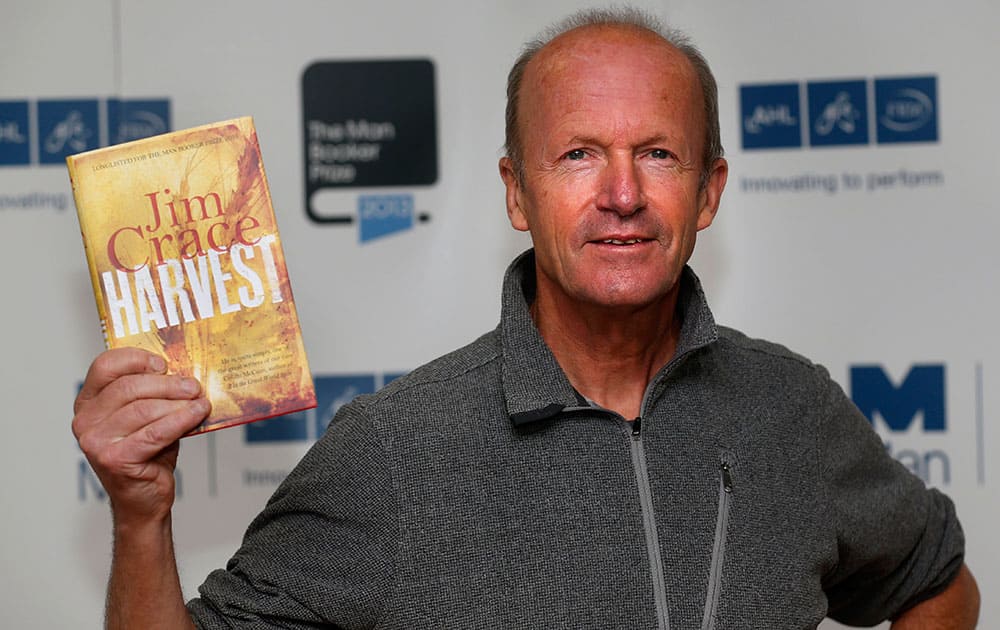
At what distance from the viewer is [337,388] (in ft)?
7.14

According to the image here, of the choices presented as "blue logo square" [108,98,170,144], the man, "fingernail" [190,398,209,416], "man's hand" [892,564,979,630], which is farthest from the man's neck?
"blue logo square" [108,98,170,144]

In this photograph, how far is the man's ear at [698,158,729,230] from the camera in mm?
1431

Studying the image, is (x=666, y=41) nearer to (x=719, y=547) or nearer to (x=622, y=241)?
(x=622, y=241)

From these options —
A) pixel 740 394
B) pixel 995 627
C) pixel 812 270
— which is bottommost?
pixel 995 627

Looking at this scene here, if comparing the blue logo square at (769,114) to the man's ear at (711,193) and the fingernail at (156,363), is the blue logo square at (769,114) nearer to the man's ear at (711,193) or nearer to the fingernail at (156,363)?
the man's ear at (711,193)

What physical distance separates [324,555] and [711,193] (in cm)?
67

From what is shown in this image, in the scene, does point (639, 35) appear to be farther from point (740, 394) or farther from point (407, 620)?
point (407, 620)

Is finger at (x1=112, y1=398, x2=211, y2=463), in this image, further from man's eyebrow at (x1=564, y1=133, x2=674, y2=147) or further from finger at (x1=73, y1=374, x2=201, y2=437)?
man's eyebrow at (x1=564, y1=133, x2=674, y2=147)

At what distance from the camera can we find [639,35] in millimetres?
1362

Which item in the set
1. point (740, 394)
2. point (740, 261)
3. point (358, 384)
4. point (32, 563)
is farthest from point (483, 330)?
point (32, 563)

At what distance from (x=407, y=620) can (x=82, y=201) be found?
581 mm

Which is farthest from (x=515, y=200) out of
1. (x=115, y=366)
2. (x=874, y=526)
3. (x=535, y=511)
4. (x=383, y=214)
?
(x=383, y=214)

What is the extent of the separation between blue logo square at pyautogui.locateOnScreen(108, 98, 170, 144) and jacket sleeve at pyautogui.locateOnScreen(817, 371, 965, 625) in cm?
137


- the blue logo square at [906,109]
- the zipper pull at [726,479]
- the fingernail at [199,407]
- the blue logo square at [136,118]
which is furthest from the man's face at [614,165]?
the blue logo square at [136,118]
